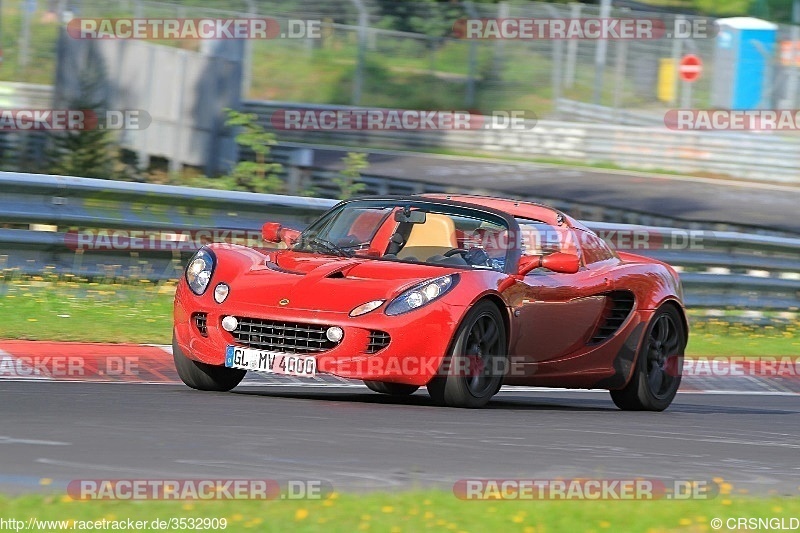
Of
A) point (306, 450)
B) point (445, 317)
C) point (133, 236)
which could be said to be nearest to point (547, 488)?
point (306, 450)

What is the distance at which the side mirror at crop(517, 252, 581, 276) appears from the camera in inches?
357

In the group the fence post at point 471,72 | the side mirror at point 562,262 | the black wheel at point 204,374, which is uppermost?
the fence post at point 471,72

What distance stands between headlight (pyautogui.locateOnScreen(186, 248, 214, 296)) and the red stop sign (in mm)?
25189

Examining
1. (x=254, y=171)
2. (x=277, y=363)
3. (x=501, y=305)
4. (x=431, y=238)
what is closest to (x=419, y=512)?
(x=277, y=363)

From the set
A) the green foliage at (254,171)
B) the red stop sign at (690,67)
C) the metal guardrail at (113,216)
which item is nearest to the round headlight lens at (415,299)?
the metal guardrail at (113,216)

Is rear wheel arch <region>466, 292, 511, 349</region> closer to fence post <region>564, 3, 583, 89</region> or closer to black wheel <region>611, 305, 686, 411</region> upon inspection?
black wheel <region>611, 305, 686, 411</region>

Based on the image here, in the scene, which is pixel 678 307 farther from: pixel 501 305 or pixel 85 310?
pixel 85 310

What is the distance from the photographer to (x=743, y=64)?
3209 cm

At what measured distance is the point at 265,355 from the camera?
8.35 m

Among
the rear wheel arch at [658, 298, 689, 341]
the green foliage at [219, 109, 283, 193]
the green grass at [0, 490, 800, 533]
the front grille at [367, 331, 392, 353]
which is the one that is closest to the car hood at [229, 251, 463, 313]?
the front grille at [367, 331, 392, 353]

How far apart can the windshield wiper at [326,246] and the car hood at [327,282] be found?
0.25 meters

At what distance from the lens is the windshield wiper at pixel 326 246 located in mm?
9273

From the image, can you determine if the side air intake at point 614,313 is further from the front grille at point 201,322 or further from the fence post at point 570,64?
the fence post at point 570,64

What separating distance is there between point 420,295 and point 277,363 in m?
0.85
